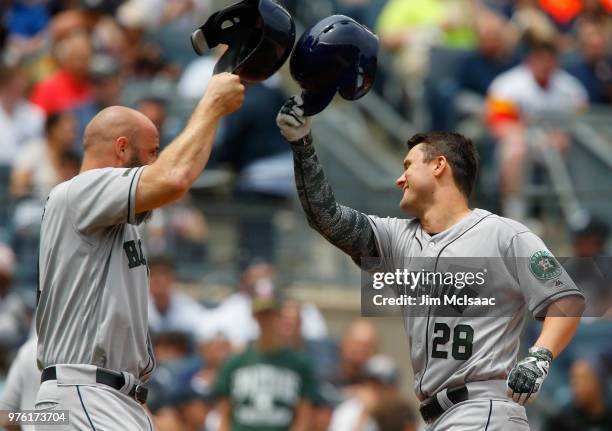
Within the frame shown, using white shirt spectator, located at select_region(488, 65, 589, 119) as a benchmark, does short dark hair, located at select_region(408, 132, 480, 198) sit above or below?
above

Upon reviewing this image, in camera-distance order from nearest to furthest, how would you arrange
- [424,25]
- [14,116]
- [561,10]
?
[14,116] < [424,25] < [561,10]

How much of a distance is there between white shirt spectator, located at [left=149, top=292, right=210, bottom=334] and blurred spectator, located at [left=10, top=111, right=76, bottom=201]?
4.35 feet

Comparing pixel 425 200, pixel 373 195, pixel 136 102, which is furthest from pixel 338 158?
pixel 425 200

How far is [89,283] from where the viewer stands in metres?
5.39

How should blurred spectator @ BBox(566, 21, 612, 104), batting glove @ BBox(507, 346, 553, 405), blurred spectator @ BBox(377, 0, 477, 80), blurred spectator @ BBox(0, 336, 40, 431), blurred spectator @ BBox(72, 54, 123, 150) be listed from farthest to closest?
blurred spectator @ BBox(377, 0, 477, 80), blurred spectator @ BBox(566, 21, 612, 104), blurred spectator @ BBox(72, 54, 123, 150), blurred spectator @ BBox(0, 336, 40, 431), batting glove @ BBox(507, 346, 553, 405)

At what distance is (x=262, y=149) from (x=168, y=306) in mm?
1686

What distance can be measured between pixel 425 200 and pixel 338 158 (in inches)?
229

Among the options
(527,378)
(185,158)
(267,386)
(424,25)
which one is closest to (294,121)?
(185,158)

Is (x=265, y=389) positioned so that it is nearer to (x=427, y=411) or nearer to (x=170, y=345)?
(x=170, y=345)

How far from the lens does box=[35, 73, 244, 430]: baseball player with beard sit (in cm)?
528

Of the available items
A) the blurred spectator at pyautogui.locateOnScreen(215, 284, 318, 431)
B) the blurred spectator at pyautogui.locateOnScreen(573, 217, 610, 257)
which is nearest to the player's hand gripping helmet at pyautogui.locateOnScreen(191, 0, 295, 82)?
the blurred spectator at pyautogui.locateOnScreen(215, 284, 318, 431)

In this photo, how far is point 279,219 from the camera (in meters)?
10.9

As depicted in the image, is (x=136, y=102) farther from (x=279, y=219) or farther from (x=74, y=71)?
(x=279, y=219)

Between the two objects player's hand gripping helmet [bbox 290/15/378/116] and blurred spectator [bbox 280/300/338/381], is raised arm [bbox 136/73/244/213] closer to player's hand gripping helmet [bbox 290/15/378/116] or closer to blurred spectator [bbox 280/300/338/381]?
player's hand gripping helmet [bbox 290/15/378/116]
